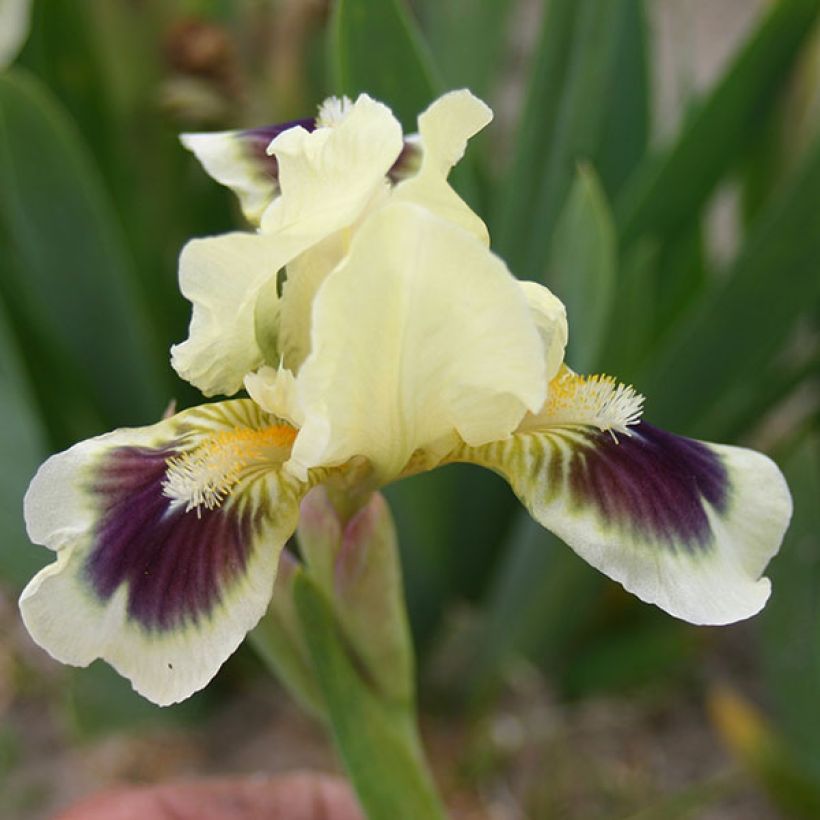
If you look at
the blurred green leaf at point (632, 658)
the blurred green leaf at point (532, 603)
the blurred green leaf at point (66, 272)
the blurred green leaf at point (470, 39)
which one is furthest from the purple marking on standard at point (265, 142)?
the blurred green leaf at point (632, 658)

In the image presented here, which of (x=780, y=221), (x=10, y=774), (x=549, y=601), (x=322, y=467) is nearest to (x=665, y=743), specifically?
(x=549, y=601)

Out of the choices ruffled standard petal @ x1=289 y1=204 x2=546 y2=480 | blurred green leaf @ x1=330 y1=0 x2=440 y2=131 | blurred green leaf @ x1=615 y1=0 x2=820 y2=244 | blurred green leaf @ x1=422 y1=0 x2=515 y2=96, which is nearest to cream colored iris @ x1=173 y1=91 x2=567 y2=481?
ruffled standard petal @ x1=289 y1=204 x2=546 y2=480

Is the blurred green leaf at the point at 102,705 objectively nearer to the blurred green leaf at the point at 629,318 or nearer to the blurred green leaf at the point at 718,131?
the blurred green leaf at the point at 629,318

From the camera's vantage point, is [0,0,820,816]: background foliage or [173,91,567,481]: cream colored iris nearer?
[173,91,567,481]: cream colored iris

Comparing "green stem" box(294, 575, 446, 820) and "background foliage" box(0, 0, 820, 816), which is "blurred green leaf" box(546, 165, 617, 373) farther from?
"green stem" box(294, 575, 446, 820)

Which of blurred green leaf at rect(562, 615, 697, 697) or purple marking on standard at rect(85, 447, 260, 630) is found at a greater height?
purple marking on standard at rect(85, 447, 260, 630)

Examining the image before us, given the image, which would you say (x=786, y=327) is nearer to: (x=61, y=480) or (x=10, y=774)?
(x=61, y=480)

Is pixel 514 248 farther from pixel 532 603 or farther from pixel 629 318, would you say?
pixel 532 603
